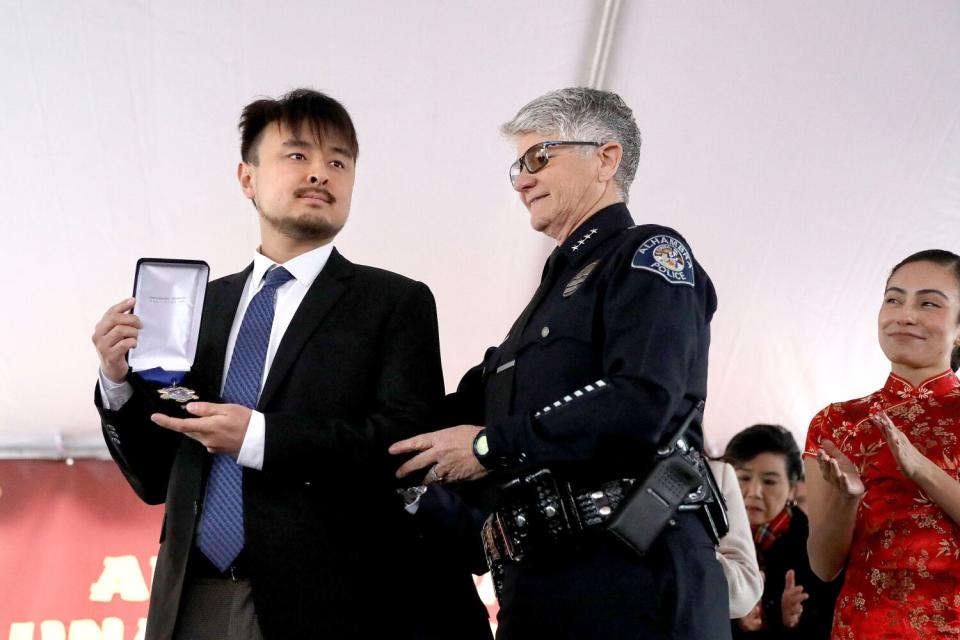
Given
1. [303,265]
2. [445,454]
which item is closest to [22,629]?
[303,265]

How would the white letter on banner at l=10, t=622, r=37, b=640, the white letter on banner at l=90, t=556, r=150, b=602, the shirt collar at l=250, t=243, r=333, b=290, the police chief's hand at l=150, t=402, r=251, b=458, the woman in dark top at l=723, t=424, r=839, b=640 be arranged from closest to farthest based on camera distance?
the police chief's hand at l=150, t=402, r=251, b=458
the shirt collar at l=250, t=243, r=333, b=290
the woman in dark top at l=723, t=424, r=839, b=640
the white letter on banner at l=10, t=622, r=37, b=640
the white letter on banner at l=90, t=556, r=150, b=602

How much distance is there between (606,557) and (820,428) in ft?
3.77

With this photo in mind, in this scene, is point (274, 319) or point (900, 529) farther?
point (900, 529)

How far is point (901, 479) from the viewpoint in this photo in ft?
8.06

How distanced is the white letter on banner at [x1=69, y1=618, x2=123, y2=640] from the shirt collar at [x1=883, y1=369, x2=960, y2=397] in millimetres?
3047

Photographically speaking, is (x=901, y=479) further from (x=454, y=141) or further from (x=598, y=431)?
(x=454, y=141)

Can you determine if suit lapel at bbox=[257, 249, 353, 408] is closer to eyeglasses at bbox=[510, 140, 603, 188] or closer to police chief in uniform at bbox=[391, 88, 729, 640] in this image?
police chief in uniform at bbox=[391, 88, 729, 640]

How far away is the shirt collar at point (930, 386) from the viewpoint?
2490 mm

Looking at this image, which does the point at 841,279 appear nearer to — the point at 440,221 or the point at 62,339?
the point at 440,221

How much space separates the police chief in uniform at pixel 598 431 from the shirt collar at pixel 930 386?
864mm

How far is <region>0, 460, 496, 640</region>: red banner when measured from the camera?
4180mm

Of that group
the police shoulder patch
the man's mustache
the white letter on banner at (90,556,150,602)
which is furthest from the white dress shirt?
the white letter on banner at (90,556,150,602)

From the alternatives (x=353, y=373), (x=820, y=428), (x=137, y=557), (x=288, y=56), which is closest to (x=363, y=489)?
(x=353, y=373)

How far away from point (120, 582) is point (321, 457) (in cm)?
284
